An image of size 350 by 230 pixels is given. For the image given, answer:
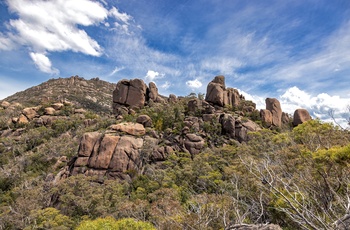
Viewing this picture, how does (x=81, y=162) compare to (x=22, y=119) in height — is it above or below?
below

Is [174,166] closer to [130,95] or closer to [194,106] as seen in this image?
[194,106]

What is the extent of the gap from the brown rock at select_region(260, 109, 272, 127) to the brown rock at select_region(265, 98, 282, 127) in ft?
4.97

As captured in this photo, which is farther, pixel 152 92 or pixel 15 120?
pixel 15 120

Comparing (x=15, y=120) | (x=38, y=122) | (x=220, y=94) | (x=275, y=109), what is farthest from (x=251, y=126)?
→ (x=15, y=120)

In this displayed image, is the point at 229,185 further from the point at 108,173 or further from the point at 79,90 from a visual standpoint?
the point at 79,90

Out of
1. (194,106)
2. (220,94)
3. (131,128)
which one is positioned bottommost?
(131,128)

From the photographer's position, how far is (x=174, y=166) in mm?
32281

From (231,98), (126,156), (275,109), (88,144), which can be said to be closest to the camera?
(126,156)

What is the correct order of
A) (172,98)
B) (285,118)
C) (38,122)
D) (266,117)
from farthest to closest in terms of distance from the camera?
(172,98) < (38,122) < (285,118) < (266,117)

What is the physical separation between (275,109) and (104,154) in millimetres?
36305

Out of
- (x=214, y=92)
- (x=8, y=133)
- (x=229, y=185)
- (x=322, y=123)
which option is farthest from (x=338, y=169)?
(x=8, y=133)

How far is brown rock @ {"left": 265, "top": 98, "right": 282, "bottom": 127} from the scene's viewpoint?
46812mm

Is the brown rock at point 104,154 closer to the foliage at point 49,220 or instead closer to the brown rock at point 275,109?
the foliage at point 49,220

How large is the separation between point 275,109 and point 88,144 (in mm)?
38209
